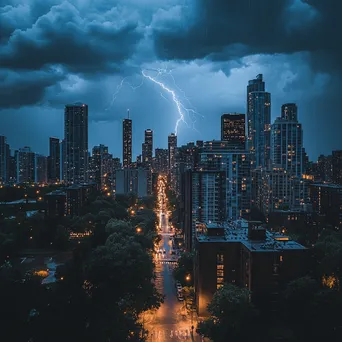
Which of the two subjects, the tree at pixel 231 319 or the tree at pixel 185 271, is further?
the tree at pixel 185 271

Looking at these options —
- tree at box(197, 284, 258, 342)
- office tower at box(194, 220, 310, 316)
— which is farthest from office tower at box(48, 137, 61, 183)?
tree at box(197, 284, 258, 342)

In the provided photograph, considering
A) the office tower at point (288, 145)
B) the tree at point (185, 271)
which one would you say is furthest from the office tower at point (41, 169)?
the tree at point (185, 271)

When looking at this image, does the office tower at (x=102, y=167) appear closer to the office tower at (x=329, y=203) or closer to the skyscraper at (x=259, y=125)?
the skyscraper at (x=259, y=125)

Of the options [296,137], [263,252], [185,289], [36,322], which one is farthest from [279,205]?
[36,322]

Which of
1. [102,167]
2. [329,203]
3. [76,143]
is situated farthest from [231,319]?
[102,167]

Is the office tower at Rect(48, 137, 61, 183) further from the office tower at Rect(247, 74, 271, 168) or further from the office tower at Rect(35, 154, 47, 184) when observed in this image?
the office tower at Rect(247, 74, 271, 168)

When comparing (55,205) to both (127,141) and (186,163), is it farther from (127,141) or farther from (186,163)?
(127,141)

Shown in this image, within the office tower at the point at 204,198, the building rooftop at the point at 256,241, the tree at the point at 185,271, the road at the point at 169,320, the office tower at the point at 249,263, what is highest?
the office tower at the point at 204,198
